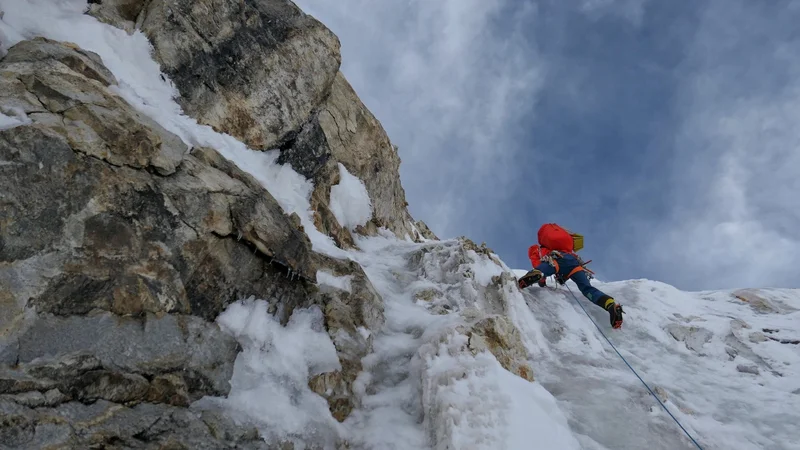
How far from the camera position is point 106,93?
21.4ft

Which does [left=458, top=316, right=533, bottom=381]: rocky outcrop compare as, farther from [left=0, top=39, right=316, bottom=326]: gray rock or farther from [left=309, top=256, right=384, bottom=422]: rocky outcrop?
[left=0, top=39, right=316, bottom=326]: gray rock

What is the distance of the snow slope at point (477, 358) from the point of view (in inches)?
224

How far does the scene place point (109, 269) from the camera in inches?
197

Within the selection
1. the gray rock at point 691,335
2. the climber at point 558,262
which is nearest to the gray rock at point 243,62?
the climber at point 558,262

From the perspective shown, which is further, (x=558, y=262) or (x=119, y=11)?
(x=558, y=262)

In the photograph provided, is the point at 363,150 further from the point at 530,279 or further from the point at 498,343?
the point at 498,343

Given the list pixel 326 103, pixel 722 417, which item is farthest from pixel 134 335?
pixel 326 103

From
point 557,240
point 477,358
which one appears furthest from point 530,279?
point 477,358

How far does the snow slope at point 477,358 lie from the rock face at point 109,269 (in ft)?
1.50

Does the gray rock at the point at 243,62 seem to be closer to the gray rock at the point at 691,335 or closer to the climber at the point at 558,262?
the climber at the point at 558,262

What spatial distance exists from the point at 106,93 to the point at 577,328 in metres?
9.75

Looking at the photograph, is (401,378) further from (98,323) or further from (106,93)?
(106,93)

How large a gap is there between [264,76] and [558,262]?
880cm

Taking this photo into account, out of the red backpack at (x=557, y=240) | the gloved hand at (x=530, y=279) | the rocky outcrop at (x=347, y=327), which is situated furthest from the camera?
the red backpack at (x=557, y=240)
